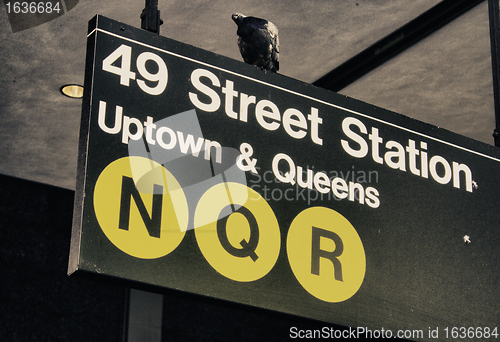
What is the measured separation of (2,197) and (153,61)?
394 cm

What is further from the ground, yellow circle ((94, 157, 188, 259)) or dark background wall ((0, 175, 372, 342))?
dark background wall ((0, 175, 372, 342))

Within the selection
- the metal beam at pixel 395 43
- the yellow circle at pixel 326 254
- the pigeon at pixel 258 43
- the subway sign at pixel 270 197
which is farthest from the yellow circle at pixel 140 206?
the metal beam at pixel 395 43

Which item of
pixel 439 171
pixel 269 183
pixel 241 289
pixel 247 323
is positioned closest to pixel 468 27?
pixel 439 171

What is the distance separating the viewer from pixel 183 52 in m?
1.76

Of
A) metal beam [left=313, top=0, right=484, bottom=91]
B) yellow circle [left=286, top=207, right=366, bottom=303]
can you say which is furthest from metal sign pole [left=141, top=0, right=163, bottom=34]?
metal beam [left=313, top=0, right=484, bottom=91]

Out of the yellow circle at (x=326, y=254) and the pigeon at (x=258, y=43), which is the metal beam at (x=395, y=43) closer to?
the pigeon at (x=258, y=43)

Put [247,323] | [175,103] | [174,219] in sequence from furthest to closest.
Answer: [247,323] → [175,103] → [174,219]

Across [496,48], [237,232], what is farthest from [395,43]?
[237,232]

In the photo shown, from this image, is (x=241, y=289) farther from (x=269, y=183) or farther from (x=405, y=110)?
(x=405, y=110)

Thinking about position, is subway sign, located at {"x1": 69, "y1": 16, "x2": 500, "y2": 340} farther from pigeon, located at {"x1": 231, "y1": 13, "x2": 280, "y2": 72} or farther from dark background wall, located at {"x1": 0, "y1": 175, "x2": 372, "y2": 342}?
dark background wall, located at {"x1": 0, "y1": 175, "x2": 372, "y2": 342}

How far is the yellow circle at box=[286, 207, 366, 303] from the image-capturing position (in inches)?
67.6

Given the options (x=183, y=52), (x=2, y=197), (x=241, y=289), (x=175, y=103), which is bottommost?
(x=241, y=289)

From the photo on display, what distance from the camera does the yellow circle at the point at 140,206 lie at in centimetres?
149

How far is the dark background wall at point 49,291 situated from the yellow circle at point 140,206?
3.75m
